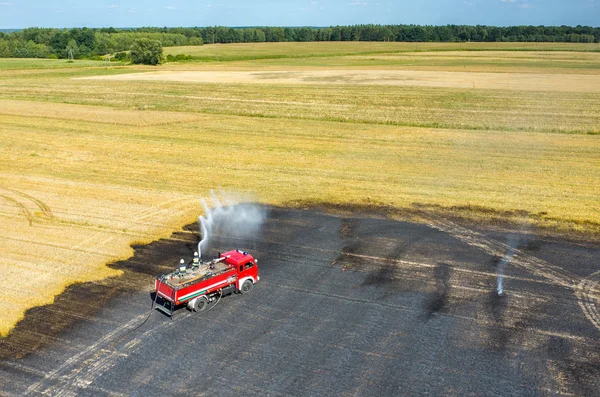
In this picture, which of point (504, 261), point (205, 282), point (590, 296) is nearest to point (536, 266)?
point (504, 261)

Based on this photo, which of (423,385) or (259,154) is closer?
(423,385)

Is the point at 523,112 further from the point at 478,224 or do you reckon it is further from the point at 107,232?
the point at 107,232

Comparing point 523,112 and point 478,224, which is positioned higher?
point 523,112

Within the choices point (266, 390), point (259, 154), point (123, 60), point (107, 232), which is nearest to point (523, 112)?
point (259, 154)

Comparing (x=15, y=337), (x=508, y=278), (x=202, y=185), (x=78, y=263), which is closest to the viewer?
(x=15, y=337)

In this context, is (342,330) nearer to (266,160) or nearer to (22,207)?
(22,207)

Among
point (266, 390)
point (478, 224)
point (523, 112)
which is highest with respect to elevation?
point (523, 112)
